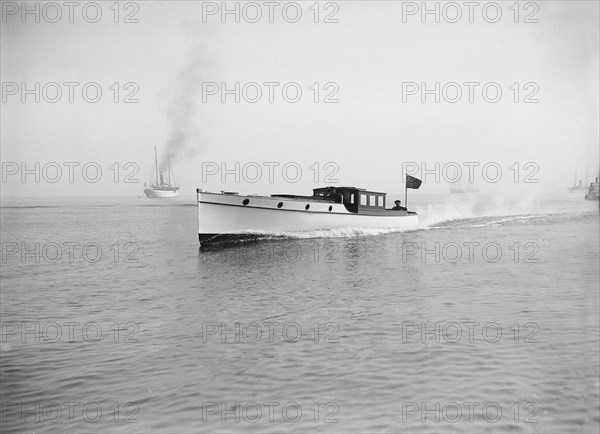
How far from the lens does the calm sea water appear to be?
287 inches

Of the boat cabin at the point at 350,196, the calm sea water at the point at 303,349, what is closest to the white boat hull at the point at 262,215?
the boat cabin at the point at 350,196

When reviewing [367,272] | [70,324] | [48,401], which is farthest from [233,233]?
[48,401]

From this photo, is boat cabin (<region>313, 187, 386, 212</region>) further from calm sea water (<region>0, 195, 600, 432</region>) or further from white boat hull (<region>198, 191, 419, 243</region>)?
calm sea water (<region>0, 195, 600, 432</region>)

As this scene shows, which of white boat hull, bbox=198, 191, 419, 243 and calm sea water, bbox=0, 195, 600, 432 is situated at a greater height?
white boat hull, bbox=198, 191, 419, 243

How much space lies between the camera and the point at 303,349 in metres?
10.5

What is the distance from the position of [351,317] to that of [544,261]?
17.1 metres

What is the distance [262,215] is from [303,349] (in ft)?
72.4

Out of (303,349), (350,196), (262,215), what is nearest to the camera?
(303,349)

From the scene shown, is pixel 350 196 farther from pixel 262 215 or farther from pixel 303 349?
pixel 303 349

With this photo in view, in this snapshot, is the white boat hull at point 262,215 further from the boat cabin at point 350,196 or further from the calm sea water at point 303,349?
the calm sea water at point 303,349

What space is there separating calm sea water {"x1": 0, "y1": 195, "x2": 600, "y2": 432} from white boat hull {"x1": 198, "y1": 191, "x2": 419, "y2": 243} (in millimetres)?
7295

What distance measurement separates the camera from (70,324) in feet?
44.3

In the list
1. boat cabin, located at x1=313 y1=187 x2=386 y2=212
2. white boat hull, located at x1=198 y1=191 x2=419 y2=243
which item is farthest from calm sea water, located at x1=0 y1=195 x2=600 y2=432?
boat cabin, located at x1=313 y1=187 x2=386 y2=212

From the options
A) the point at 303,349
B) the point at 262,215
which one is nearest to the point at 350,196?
the point at 262,215
